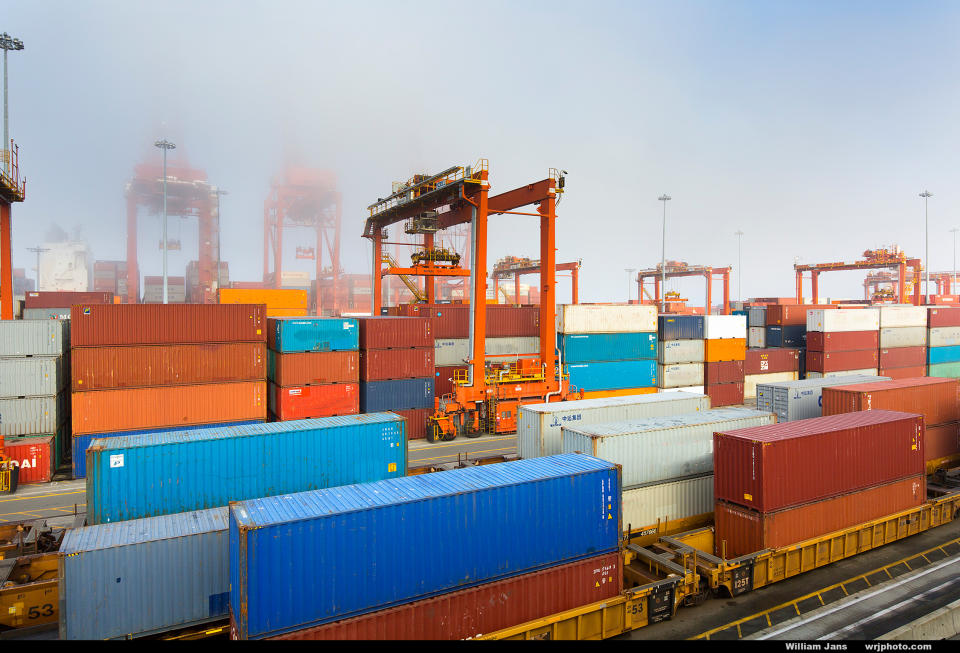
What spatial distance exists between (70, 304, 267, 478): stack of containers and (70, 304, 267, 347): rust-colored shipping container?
4 cm

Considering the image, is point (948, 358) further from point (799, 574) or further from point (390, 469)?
point (390, 469)

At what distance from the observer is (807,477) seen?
1550 cm

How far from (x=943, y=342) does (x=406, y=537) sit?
191 feet

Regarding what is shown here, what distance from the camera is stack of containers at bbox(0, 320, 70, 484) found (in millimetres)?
24078

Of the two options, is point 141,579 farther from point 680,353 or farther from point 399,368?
point 680,353

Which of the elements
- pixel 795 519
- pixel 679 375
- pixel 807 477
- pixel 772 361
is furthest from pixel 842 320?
pixel 795 519

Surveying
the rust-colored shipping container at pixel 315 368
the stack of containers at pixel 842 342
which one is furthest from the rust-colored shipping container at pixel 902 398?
the rust-colored shipping container at pixel 315 368

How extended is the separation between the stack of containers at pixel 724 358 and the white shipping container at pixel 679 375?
69 centimetres

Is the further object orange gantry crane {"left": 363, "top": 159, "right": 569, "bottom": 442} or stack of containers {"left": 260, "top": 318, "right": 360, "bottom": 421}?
orange gantry crane {"left": 363, "top": 159, "right": 569, "bottom": 442}

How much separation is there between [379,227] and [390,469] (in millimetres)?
29186

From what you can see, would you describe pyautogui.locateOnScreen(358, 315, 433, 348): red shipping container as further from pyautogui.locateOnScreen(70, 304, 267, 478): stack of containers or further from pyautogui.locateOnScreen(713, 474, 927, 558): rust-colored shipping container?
pyautogui.locateOnScreen(713, 474, 927, 558): rust-colored shipping container

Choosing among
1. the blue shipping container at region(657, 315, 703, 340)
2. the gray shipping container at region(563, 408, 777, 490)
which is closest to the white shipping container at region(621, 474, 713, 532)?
the gray shipping container at region(563, 408, 777, 490)

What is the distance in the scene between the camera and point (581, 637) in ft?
38.2
